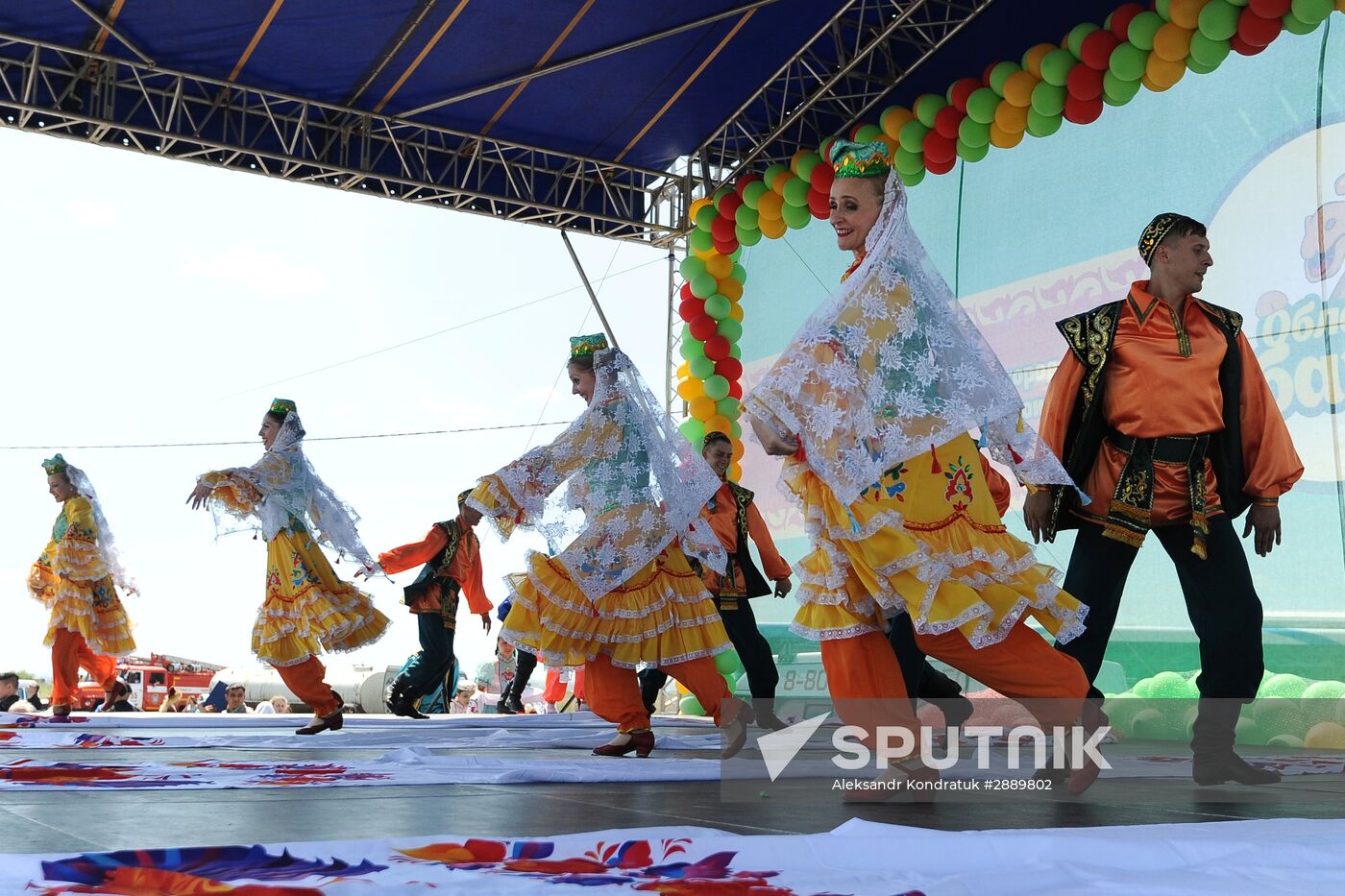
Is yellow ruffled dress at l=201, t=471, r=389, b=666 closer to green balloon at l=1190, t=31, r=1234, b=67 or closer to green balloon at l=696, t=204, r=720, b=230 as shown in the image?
green balloon at l=696, t=204, r=720, b=230

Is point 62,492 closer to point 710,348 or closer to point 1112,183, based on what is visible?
point 710,348

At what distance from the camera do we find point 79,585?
26.5ft

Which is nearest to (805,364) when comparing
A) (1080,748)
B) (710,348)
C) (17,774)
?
(1080,748)

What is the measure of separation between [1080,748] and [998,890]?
1.50 metres

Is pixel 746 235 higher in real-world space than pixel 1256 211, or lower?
higher

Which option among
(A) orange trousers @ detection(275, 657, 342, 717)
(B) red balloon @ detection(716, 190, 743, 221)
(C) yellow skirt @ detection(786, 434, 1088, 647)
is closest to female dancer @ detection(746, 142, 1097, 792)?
(C) yellow skirt @ detection(786, 434, 1088, 647)

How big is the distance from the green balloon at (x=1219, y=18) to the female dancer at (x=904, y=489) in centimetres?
412

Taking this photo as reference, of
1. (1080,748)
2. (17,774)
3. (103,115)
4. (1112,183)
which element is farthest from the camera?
(103,115)

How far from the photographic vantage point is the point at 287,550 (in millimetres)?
6230

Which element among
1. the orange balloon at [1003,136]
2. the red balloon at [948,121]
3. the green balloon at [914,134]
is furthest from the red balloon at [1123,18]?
the green balloon at [914,134]

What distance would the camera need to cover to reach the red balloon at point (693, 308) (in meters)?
10.1

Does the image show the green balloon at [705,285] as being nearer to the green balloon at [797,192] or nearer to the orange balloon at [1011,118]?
the green balloon at [797,192]

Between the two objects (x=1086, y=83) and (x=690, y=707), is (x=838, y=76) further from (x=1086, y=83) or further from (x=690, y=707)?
(x=690, y=707)

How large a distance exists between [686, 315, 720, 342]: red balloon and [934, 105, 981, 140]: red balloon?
9.08ft
